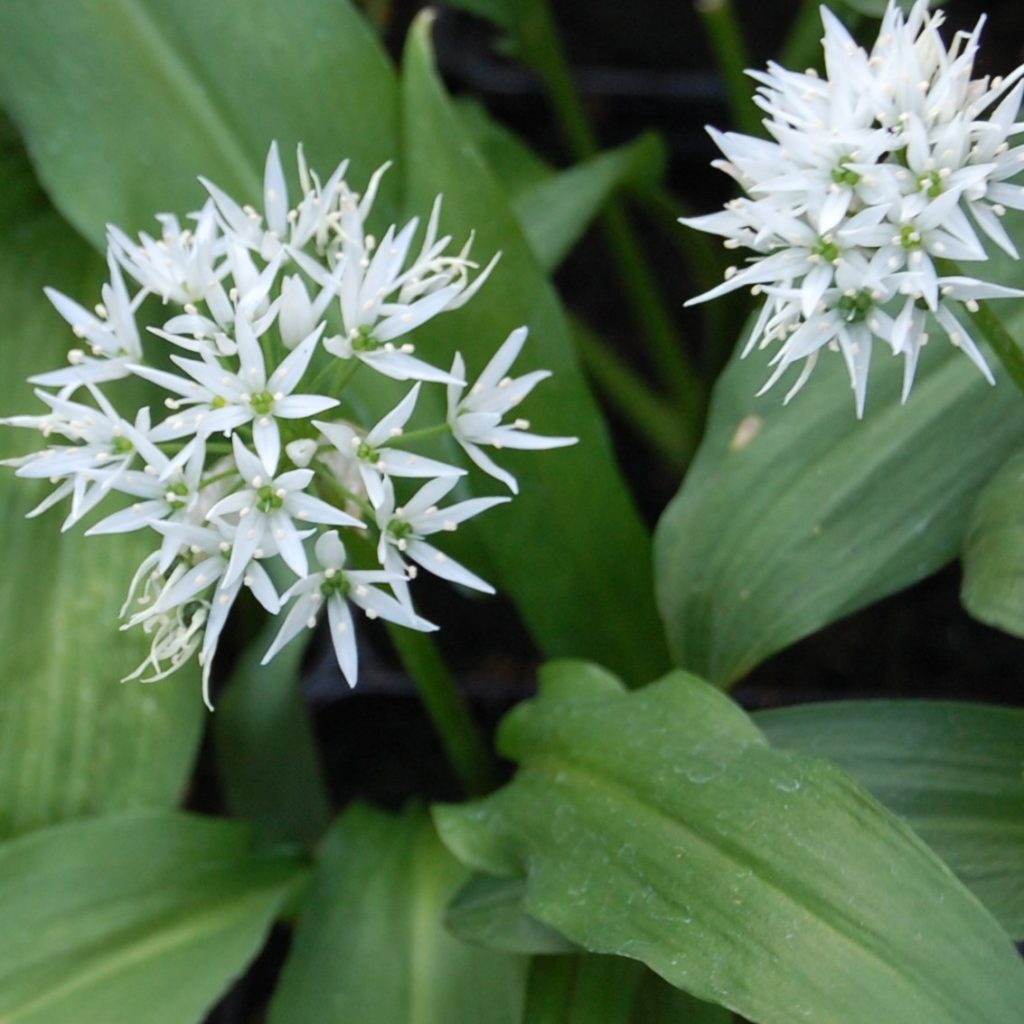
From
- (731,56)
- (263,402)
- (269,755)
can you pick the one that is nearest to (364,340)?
(263,402)

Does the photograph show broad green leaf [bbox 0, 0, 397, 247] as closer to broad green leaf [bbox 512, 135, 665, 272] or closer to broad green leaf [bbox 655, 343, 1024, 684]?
broad green leaf [bbox 512, 135, 665, 272]

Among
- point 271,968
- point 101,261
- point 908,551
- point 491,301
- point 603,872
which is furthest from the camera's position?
point 271,968

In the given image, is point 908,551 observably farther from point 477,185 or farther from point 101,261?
point 101,261

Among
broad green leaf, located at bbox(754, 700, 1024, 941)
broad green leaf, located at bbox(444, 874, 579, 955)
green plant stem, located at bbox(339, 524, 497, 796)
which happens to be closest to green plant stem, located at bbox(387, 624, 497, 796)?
green plant stem, located at bbox(339, 524, 497, 796)

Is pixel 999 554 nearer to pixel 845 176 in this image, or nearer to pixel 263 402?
pixel 845 176

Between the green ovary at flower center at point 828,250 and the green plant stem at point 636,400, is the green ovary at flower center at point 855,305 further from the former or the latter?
the green plant stem at point 636,400

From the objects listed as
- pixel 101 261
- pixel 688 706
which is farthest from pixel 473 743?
pixel 101 261
